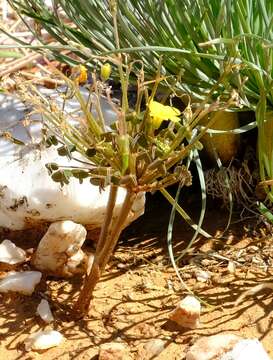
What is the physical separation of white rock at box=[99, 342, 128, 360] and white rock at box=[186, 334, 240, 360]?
0.10 meters

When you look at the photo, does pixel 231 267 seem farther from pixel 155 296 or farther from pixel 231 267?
pixel 155 296

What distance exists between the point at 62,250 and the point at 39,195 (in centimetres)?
12

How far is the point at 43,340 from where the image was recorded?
127cm

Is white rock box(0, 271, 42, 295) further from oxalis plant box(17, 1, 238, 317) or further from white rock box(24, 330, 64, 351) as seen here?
oxalis plant box(17, 1, 238, 317)

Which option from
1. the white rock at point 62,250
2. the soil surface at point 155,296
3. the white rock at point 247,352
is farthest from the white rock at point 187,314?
the white rock at point 62,250

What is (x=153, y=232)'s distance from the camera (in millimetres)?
1597

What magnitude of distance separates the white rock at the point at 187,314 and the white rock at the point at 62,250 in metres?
0.22

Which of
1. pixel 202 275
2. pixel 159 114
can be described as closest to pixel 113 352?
pixel 202 275

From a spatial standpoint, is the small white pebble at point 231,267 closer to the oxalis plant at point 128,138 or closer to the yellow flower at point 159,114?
the oxalis plant at point 128,138

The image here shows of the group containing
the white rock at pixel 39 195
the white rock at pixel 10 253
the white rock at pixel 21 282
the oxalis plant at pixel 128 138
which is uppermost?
the oxalis plant at pixel 128 138

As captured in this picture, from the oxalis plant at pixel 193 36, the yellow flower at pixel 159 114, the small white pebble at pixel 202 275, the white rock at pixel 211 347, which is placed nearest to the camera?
the yellow flower at pixel 159 114

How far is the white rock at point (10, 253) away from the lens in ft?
4.80

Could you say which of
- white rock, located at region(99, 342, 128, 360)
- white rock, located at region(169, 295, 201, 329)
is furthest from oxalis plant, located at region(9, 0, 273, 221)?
white rock, located at region(99, 342, 128, 360)

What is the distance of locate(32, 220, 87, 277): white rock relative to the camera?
1.43m
